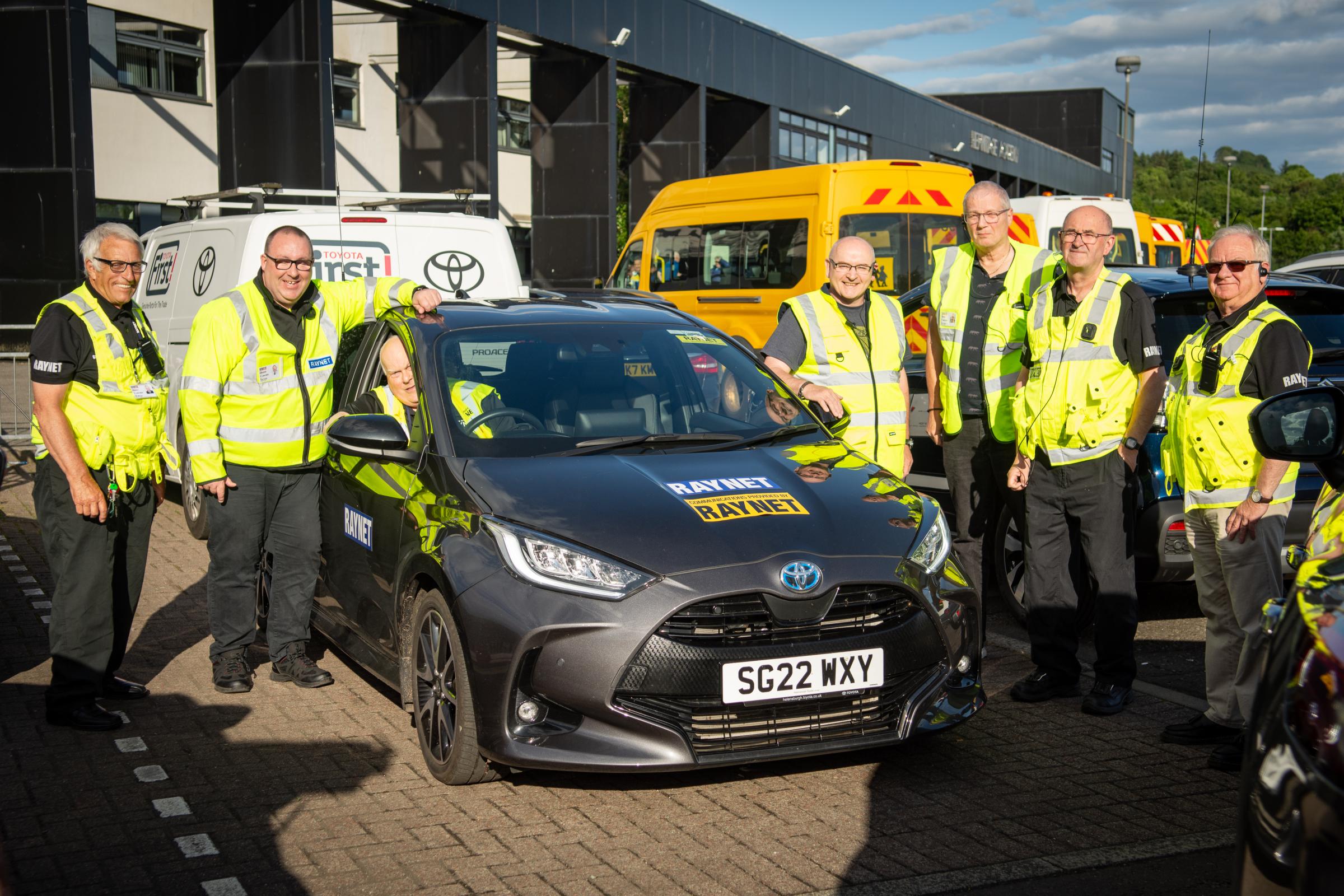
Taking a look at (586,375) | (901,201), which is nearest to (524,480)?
(586,375)

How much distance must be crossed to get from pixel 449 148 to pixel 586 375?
20.0m

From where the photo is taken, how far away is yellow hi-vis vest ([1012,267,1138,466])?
17.9 feet

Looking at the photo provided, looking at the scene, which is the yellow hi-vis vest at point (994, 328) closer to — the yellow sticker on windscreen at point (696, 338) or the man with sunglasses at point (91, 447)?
the yellow sticker on windscreen at point (696, 338)

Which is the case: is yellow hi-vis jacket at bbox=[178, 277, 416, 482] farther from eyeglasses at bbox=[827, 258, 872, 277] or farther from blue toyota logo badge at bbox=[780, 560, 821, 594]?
blue toyota logo badge at bbox=[780, 560, 821, 594]

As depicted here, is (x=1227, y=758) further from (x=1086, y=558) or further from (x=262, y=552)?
(x=262, y=552)

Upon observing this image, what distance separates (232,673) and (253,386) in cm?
125

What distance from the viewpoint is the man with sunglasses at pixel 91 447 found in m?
5.33

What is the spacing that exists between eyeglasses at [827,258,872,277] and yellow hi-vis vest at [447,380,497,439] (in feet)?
5.93

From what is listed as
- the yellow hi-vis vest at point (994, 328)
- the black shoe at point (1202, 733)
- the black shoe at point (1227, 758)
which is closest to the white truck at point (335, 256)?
the yellow hi-vis vest at point (994, 328)

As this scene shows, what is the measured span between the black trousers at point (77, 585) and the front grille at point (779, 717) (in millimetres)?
2526

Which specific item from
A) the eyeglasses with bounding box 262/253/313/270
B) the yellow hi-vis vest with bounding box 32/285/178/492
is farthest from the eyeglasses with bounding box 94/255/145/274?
the eyeglasses with bounding box 262/253/313/270

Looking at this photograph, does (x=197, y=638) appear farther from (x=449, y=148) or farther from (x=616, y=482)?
(x=449, y=148)

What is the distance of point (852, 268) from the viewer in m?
6.20

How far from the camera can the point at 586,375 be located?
5.44m
